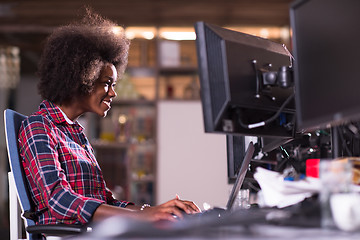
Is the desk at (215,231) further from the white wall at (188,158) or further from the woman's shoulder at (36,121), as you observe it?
the white wall at (188,158)

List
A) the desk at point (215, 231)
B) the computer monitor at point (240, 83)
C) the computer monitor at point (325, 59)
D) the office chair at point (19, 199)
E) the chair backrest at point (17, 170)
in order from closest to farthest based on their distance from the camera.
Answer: the desk at point (215, 231)
the computer monitor at point (325, 59)
the computer monitor at point (240, 83)
the office chair at point (19, 199)
the chair backrest at point (17, 170)

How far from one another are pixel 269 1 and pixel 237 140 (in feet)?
10.4

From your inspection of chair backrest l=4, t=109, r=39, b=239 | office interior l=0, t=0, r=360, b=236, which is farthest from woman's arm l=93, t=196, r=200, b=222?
office interior l=0, t=0, r=360, b=236

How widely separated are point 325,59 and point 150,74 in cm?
390

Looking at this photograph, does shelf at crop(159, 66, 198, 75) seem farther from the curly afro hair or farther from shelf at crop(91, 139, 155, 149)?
the curly afro hair

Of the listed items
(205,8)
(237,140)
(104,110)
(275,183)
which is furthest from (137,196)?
(275,183)

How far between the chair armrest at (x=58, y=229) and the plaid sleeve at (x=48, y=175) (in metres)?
0.08

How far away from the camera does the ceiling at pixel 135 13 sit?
15.3 ft

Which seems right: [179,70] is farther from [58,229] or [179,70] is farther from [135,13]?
[58,229]

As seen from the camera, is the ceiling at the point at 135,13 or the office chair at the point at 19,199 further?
the ceiling at the point at 135,13

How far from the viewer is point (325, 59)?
3.63 ft

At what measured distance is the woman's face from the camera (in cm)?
197

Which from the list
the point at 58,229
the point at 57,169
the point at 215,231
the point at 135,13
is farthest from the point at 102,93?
the point at 135,13

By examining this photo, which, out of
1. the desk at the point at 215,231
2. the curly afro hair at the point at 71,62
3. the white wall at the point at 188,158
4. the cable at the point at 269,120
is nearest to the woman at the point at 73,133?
the curly afro hair at the point at 71,62
